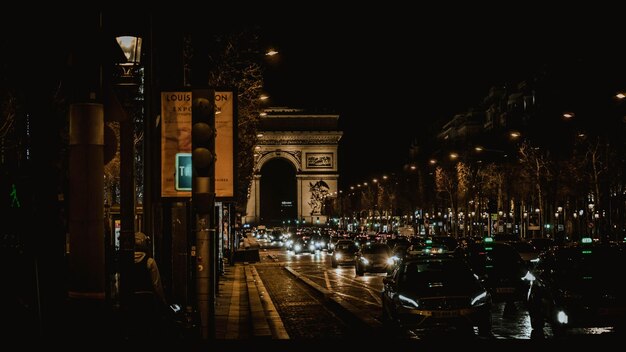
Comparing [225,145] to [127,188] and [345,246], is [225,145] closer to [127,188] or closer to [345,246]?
[127,188]

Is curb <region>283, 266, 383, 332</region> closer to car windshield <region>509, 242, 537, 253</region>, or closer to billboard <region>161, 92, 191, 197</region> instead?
billboard <region>161, 92, 191, 197</region>

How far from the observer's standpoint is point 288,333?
19.8m

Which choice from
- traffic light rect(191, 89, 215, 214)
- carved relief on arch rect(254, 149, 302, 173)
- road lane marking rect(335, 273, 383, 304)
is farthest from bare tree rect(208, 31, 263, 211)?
carved relief on arch rect(254, 149, 302, 173)

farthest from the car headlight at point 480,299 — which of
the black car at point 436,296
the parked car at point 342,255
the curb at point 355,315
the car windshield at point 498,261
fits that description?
the parked car at point 342,255

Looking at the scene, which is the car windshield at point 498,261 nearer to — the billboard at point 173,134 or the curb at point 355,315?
the curb at point 355,315

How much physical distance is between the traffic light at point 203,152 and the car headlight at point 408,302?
6483 mm

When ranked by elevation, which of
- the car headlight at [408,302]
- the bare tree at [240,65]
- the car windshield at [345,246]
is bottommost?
the car headlight at [408,302]

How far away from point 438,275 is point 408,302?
40.5 inches

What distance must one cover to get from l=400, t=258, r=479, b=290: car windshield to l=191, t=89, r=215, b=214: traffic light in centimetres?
694

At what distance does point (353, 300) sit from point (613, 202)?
61769 mm

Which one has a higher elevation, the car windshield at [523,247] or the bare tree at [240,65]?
the bare tree at [240,65]

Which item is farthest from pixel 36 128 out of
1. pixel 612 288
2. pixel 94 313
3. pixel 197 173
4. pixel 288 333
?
pixel 288 333

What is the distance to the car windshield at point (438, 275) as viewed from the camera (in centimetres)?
1761

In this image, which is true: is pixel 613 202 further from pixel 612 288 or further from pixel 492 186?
pixel 612 288
